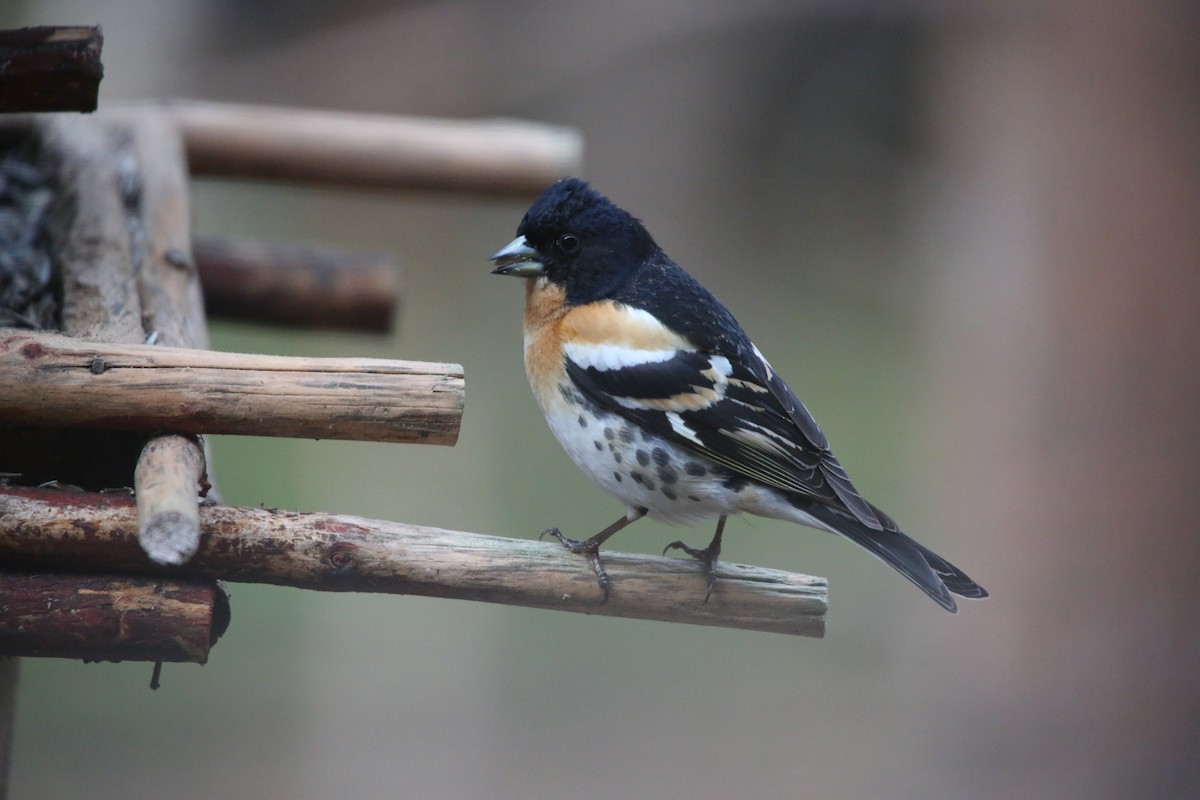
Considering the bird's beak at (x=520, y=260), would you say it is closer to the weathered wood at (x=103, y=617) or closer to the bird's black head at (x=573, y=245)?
the bird's black head at (x=573, y=245)

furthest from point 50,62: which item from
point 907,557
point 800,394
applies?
point 800,394

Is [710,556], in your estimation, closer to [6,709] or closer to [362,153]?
[6,709]

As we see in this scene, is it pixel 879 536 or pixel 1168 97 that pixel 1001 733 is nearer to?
pixel 1168 97

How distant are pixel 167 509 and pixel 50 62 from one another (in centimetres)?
91

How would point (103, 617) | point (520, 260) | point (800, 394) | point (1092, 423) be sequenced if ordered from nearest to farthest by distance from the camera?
1. point (103, 617)
2. point (520, 260)
3. point (1092, 423)
4. point (800, 394)

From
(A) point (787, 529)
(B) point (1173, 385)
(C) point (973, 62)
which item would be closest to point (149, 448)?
(B) point (1173, 385)

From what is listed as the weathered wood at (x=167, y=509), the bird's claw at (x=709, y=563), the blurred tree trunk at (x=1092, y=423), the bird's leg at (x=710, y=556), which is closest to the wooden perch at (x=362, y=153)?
the bird's leg at (x=710, y=556)

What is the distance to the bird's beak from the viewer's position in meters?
2.64

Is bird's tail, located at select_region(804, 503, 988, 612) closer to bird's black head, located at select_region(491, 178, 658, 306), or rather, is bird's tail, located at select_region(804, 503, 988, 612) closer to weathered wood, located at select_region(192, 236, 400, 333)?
bird's black head, located at select_region(491, 178, 658, 306)

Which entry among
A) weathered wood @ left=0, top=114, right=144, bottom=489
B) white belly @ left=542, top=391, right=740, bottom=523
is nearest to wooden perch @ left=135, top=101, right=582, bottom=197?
weathered wood @ left=0, top=114, right=144, bottom=489

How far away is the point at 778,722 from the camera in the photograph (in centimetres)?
601

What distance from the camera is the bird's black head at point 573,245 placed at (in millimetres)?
2633

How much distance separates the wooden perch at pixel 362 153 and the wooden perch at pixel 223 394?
2.12 m

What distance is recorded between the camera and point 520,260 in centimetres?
266
